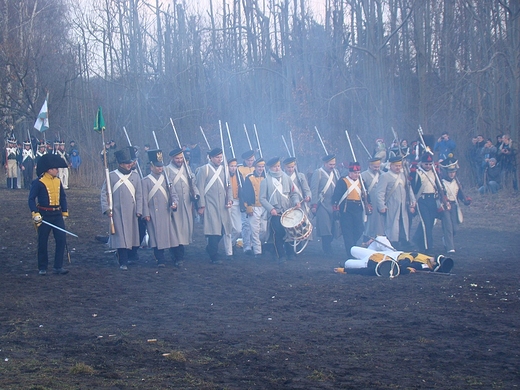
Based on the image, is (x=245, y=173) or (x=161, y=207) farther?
(x=245, y=173)

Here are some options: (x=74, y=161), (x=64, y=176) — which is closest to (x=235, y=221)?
(x=64, y=176)

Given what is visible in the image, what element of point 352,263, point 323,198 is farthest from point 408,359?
point 323,198

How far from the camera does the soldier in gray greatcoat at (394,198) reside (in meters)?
12.8

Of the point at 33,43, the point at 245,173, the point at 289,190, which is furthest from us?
the point at 33,43

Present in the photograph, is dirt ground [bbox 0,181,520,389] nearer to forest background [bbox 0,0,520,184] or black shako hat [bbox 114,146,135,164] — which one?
black shako hat [bbox 114,146,135,164]

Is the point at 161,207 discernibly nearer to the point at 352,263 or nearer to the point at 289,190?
the point at 289,190

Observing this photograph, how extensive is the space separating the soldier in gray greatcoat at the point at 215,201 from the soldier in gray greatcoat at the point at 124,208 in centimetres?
120

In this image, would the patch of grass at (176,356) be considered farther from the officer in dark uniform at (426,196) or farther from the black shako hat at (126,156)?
the officer in dark uniform at (426,196)

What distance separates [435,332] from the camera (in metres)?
7.18

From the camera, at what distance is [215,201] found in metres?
12.4

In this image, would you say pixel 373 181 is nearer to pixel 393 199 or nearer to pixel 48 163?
pixel 393 199

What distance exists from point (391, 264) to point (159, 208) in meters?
3.95

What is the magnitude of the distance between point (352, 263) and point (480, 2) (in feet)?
61.4

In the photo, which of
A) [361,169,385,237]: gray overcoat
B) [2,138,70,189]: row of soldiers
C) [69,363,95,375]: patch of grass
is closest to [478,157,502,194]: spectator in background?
[361,169,385,237]: gray overcoat
